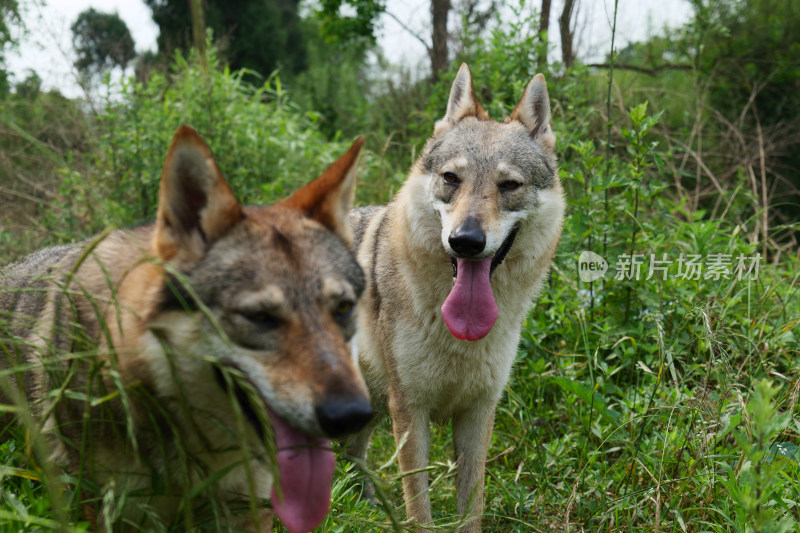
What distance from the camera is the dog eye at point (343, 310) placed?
6.41 ft

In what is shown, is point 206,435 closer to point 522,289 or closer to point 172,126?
point 522,289

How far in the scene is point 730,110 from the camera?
1058cm

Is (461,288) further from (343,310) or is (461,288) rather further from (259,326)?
(259,326)

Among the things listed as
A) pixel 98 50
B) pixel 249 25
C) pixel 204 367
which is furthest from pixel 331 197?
pixel 249 25

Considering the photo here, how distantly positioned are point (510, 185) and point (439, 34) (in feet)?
21.7

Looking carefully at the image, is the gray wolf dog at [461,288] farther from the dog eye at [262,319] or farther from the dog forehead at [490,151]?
the dog eye at [262,319]

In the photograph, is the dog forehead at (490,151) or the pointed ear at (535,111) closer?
the dog forehead at (490,151)

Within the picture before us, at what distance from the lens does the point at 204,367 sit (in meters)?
1.82

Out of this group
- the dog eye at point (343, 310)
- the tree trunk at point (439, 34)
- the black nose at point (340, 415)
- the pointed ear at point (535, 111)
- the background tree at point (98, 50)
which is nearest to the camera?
the black nose at point (340, 415)

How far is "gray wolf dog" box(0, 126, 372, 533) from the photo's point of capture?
1722 mm

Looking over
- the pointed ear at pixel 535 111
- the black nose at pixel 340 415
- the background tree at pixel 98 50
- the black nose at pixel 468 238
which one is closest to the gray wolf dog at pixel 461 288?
the black nose at pixel 468 238

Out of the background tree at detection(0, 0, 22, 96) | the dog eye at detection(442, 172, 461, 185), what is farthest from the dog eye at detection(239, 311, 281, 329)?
the background tree at detection(0, 0, 22, 96)

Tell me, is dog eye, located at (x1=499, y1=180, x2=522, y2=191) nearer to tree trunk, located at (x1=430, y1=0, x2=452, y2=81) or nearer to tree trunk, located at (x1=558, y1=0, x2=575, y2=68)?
tree trunk, located at (x1=558, y1=0, x2=575, y2=68)

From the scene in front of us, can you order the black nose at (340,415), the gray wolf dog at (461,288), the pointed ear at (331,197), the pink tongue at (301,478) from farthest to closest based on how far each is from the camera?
the gray wolf dog at (461,288), the pointed ear at (331,197), the pink tongue at (301,478), the black nose at (340,415)
